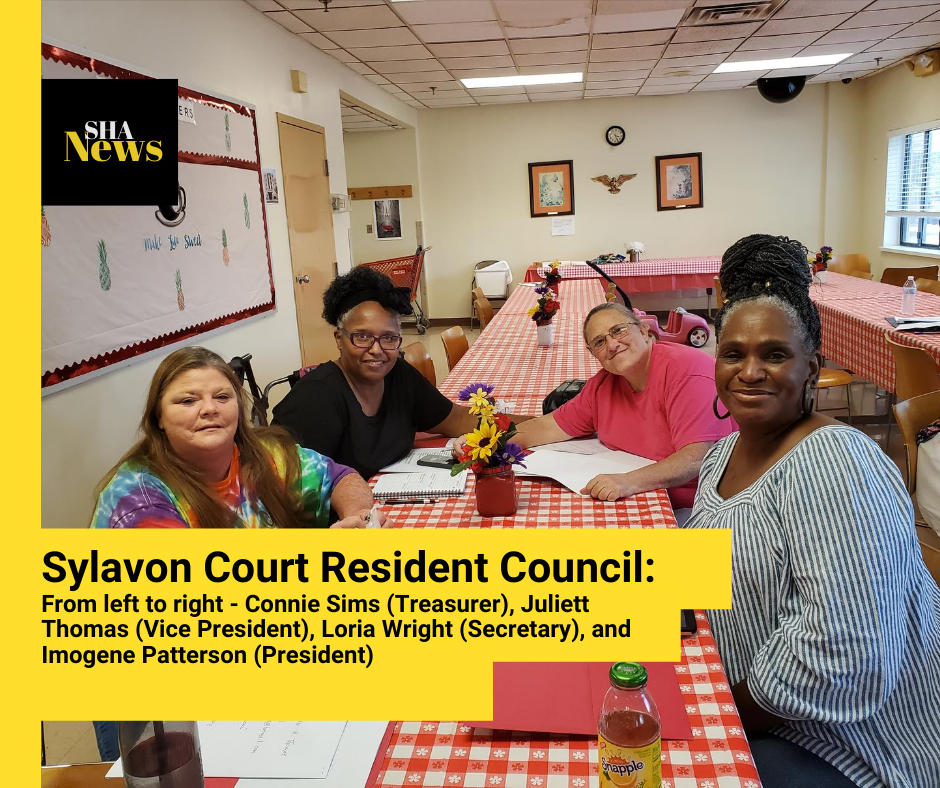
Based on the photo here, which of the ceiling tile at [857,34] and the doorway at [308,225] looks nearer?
the doorway at [308,225]

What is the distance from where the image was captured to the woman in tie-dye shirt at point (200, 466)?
4.91 feet

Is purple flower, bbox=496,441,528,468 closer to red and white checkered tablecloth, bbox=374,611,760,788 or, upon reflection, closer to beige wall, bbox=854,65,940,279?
red and white checkered tablecloth, bbox=374,611,760,788

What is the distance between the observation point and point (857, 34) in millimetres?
6621

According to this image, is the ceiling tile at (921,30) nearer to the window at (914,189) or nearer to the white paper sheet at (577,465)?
the window at (914,189)

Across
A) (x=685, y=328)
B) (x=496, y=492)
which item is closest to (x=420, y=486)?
(x=496, y=492)

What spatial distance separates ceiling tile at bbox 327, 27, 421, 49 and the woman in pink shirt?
4293 millimetres

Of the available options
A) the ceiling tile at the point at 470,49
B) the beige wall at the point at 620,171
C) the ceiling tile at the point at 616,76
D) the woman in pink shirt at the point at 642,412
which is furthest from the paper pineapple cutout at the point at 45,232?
the beige wall at the point at 620,171

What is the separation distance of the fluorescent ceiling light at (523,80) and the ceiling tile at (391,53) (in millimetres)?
1401

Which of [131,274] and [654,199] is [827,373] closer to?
[131,274]

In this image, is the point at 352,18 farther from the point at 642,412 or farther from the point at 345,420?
the point at 642,412

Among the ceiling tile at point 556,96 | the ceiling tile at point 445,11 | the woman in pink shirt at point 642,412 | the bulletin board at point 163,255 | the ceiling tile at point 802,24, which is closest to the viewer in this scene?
the woman in pink shirt at point 642,412

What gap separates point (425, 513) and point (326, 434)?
0.48 m

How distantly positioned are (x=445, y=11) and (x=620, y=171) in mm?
5338

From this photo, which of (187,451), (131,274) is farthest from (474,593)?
(131,274)
